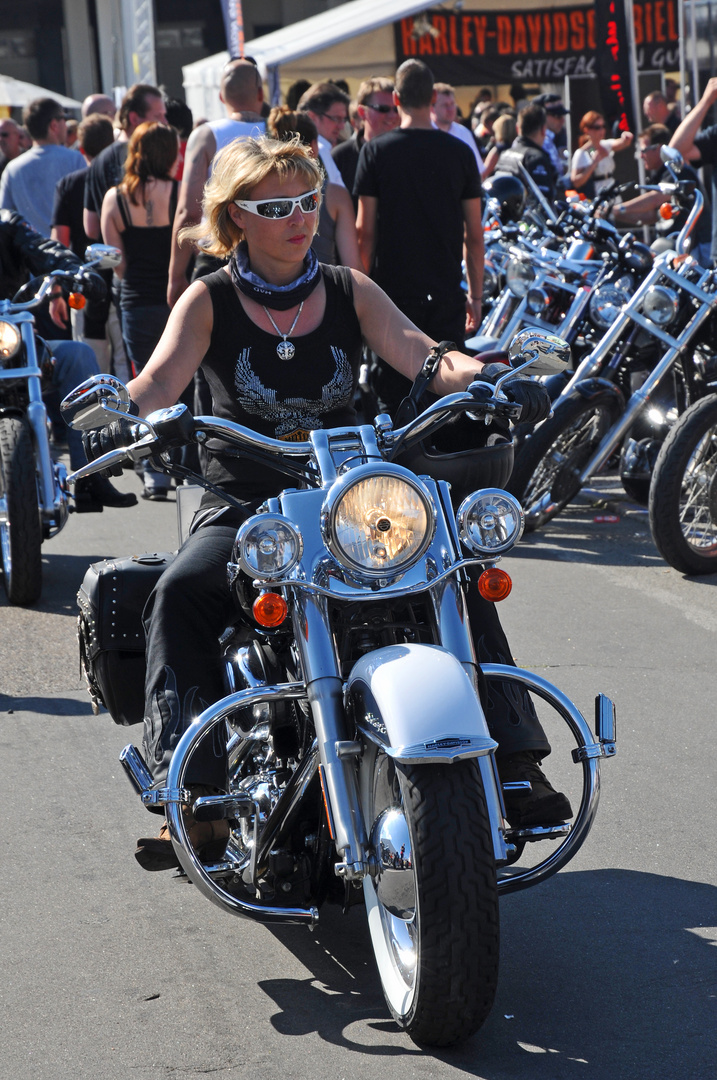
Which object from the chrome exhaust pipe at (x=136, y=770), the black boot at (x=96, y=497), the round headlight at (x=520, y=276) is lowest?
the chrome exhaust pipe at (x=136, y=770)

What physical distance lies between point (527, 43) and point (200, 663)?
18.5 m

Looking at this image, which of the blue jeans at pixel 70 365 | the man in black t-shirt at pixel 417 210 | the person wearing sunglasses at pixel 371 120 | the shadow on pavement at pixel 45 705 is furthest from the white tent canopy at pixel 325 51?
the shadow on pavement at pixel 45 705

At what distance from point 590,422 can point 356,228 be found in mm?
1530

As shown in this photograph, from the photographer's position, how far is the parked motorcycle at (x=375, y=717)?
2.36 m

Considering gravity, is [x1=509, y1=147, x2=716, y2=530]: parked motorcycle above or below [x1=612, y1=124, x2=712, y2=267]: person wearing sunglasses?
below

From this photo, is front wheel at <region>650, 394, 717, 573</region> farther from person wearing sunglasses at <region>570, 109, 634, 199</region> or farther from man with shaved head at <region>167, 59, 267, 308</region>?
person wearing sunglasses at <region>570, 109, 634, 199</region>

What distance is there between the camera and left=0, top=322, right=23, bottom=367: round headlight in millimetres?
6059

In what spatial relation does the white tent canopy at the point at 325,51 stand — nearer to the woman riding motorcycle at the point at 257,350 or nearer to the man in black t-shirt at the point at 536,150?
the man in black t-shirt at the point at 536,150

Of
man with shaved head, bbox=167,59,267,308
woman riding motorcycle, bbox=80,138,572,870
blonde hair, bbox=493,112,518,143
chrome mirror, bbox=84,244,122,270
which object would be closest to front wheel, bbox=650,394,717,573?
man with shaved head, bbox=167,59,267,308

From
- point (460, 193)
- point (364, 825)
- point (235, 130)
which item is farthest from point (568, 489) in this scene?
point (364, 825)

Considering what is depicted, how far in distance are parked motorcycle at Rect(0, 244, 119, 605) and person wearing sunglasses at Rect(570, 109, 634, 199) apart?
20.1 feet

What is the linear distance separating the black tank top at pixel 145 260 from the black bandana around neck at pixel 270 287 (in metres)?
4.46

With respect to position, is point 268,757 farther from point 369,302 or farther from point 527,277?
point 527,277

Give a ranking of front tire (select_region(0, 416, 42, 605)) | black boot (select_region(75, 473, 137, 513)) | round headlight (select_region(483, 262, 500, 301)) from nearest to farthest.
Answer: front tire (select_region(0, 416, 42, 605)) < black boot (select_region(75, 473, 137, 513)) < round headlight (select_region(483, 262, 500, 301))
